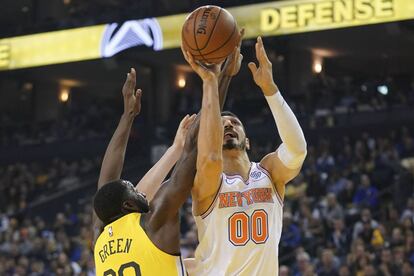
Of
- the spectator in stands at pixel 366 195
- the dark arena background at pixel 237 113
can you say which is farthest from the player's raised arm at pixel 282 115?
the spectator in stands at pixel 366 195

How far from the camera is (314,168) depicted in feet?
56.4

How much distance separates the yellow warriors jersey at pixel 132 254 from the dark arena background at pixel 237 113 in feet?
23.3

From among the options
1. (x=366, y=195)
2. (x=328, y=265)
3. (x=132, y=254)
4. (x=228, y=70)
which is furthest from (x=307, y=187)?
(x=132, y=254)

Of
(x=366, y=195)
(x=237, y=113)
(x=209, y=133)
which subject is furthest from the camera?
(x=237, y=113)

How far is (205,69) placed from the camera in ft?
15.6

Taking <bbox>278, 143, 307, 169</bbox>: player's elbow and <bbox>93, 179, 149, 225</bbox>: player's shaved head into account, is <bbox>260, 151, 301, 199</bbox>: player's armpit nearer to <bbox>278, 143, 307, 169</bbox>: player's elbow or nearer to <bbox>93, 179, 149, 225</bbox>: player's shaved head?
<bbox>278, 143, 307, 169</bbox>: player's elbow

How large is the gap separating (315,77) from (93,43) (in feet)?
18.3

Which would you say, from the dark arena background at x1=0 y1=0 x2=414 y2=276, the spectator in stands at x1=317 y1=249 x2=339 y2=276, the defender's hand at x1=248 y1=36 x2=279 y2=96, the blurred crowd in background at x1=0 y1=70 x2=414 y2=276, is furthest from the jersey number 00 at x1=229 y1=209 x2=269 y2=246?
the spectator in stands at x1=317 y1=249 x2=339 y2=276

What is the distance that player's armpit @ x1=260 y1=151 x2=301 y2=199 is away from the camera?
505 cm

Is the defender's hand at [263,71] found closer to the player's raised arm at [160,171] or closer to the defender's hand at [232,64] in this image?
the defender's hand at [232,64]

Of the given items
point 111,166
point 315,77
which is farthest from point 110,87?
point 111,166

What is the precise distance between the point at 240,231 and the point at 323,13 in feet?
44.1

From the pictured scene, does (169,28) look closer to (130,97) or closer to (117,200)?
(130,97)

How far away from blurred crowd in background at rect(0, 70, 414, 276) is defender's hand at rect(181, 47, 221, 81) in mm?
6900
